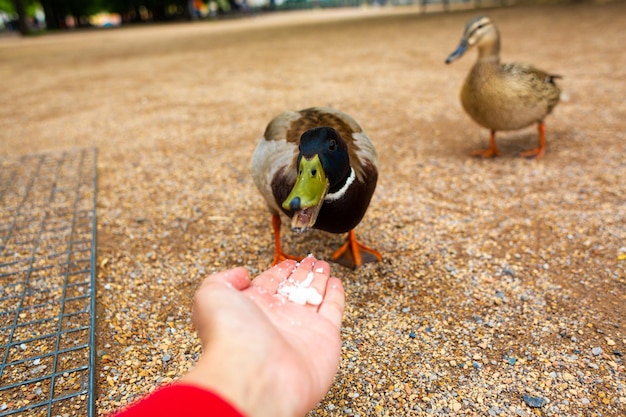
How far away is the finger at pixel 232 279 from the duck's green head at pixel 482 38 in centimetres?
344

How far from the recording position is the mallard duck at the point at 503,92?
3.79 m

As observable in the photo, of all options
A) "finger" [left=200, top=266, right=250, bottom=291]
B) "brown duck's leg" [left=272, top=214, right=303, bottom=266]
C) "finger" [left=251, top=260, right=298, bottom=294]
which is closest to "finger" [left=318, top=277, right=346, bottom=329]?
"finger" [left=251, top=260, right=298, bottom=294]

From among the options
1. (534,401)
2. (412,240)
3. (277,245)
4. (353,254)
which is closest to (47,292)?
(277,245)

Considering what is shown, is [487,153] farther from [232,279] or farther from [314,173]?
[232,279]

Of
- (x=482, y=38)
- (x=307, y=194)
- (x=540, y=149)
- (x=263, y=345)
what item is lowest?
(x=540, y=149)

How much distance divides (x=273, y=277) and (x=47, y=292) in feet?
5.31

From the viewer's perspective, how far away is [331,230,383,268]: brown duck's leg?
2.75m

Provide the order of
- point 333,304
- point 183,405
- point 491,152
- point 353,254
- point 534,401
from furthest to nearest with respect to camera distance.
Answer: point 491,152, point 353,254, point 534,401, point 333,304, point 183,405

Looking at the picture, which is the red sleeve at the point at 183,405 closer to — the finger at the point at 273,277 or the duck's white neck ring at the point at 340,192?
the finger at the point at 273,277

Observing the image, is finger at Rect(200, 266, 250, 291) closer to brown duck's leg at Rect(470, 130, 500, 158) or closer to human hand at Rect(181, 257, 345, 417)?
human hand at Rect(181, 257, 345, 417)

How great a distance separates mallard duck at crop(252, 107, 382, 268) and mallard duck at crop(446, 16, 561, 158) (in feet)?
5.63

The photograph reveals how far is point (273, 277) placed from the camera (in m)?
1.79

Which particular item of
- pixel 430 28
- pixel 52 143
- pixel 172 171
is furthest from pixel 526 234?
pixel 430 28

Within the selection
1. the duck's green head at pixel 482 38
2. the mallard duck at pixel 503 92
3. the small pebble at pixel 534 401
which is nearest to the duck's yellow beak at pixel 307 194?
the small pebble at pixel 534 401
